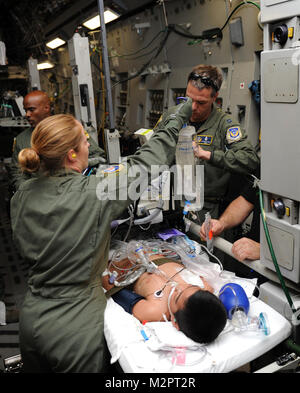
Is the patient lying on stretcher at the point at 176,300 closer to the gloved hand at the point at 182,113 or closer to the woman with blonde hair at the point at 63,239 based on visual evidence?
the woman with blonde hair at the point at 63,239

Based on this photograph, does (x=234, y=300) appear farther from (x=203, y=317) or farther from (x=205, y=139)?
(x=205, y=139)

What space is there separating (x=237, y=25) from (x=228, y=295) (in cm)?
279

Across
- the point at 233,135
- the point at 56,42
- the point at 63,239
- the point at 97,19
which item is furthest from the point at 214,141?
the point at 56,42

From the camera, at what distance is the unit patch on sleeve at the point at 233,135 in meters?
2.68

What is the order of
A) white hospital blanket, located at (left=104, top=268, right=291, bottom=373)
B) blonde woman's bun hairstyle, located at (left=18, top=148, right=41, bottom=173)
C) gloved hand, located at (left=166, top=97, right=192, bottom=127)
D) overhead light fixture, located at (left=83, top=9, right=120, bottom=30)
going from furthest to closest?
overhead light fixture, located at (left=83, top=9, right=120, bottom=30) < gloved hand, located at (left=166, top=97, right=192, bottom=127) < blonde woman's bun hairstyle, located at (left=18, top=148, right=41, bottom=173) < white hospital blanket, located at (left=104, top=268, right=291, bottom=373)

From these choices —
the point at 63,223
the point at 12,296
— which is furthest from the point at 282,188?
the point at 12,296

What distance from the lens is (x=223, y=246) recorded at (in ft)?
7.23

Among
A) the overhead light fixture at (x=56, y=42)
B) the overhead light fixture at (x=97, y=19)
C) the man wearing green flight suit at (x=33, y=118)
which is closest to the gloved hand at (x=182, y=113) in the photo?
the man wearing green flight suit at (x=33, y=118)

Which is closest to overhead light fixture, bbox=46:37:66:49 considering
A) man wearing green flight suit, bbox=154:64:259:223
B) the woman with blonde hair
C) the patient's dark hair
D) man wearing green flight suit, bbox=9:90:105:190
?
man wearing green flight suit, bbox=9:90:105:190

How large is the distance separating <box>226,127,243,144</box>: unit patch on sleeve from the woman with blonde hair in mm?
1181

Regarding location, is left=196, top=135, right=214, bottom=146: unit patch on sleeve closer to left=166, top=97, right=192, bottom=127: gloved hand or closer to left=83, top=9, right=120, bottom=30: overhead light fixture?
left=166, top=97, right=192, bottom=127: gloved hand

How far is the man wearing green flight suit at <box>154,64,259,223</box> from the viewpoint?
2.56 meters

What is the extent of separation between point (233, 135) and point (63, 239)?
5.23ft

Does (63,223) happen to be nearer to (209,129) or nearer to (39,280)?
(39,280)
